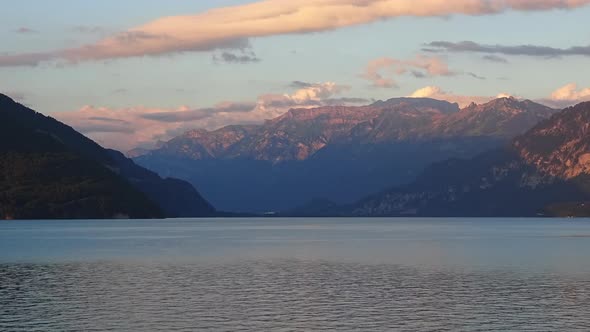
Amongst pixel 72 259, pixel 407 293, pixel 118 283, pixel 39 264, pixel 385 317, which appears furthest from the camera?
pixel 72 259

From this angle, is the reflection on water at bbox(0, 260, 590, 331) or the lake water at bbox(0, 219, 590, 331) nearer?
the reflection on water at bbox(0, 260, 590, 331)

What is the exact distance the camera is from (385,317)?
96312mm

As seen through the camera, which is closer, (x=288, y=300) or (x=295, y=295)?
(x=288, y=300)

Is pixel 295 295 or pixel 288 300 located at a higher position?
pixel 295 295

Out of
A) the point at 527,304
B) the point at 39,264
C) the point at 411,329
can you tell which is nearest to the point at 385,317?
the point at 411,329

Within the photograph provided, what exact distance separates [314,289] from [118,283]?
27647 mm

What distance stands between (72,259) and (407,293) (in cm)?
8819

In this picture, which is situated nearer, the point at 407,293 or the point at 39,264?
the point at 407,293

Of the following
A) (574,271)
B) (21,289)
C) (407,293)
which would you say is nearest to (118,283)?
(21,289)

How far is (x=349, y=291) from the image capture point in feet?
394

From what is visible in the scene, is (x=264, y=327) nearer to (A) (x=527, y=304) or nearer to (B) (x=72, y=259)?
(A) (x=527, y=304)

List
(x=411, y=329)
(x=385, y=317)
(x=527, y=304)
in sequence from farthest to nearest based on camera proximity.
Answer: (x=527, y=304), (x=385, y=317), (x=411, y=329)

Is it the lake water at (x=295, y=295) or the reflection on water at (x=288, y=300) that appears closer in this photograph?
the reflection on water at (x=288, y=300)

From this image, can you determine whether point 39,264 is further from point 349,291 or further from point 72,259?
point 349,291
